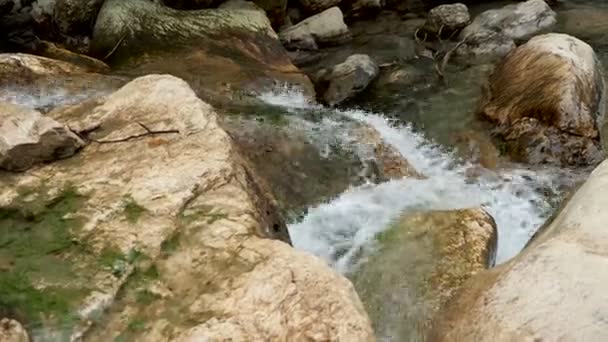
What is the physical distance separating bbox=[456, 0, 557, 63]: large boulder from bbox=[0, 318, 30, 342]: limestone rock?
27.0 ft

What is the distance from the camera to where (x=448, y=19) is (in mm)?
11352

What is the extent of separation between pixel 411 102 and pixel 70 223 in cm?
587

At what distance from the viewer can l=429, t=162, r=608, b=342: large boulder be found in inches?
137

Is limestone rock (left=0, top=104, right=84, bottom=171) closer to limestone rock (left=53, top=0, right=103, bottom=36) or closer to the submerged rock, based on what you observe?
the submerged rock

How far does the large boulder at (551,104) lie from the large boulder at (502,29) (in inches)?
71.5

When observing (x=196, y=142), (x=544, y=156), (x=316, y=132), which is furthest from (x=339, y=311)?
(x=544, y=156)

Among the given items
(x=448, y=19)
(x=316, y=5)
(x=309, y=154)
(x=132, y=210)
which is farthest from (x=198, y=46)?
(x=132, y=210)

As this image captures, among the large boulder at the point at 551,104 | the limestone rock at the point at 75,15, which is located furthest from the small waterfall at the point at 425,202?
the limestone rock at the point at 75,15

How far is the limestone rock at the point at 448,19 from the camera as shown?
11328 mm

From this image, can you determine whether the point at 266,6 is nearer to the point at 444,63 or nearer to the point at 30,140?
the point at 444,63

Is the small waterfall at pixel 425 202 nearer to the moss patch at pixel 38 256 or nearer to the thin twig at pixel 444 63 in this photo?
the thin twig at pixel 444 63

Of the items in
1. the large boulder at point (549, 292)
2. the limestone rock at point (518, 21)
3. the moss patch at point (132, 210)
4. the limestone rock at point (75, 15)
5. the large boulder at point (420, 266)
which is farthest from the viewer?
the limestone rock at point (518, 21)

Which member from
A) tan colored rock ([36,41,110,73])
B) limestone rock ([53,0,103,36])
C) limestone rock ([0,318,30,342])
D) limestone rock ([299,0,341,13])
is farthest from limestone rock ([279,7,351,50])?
limestone rock ([0,318,30,342])

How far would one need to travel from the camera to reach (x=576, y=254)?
387 centimetres
